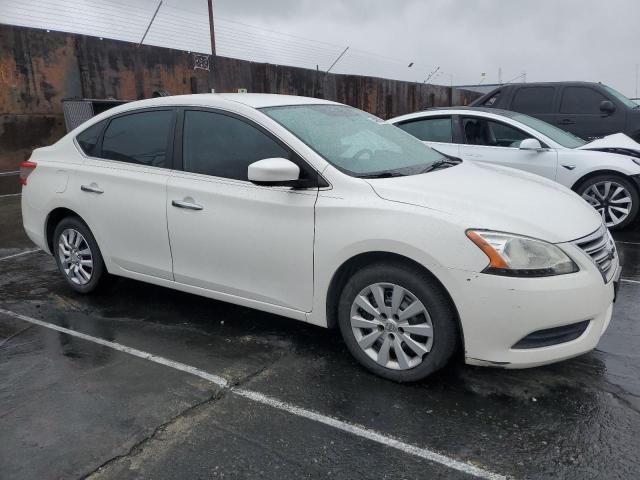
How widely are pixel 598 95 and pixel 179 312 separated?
779 cm

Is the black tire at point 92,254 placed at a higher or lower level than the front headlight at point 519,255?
lower

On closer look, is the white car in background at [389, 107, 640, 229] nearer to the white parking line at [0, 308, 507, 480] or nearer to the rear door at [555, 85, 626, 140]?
the rear door at [555, 85, 626, 140]

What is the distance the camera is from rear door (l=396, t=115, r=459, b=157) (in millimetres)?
7121

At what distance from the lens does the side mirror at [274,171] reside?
10.7 feet

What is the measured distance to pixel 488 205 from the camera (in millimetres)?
3072

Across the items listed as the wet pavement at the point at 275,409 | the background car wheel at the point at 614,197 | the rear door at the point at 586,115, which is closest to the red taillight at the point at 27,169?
the wet pavement at the point at 275,409

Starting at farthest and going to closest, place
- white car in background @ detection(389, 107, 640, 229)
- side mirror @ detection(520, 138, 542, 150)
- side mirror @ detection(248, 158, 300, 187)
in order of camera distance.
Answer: white car in background @ detection(389, 107, 640, 229), side mirror @ detection(520, 138, 542, 150), side mirror @ detection(248, 158, 300, 187)

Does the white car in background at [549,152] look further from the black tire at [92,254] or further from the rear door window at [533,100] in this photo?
the black tire at [92,254]

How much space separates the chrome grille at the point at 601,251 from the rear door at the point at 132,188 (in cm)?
272

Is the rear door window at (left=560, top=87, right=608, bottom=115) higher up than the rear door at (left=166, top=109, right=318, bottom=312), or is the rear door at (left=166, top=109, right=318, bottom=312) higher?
the rear door window at (left=560, top=87, right=608, bottom=115)

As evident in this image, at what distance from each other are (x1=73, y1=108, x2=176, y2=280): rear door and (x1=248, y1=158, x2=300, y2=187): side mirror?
1.01 metres

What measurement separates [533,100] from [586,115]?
2.83 feet

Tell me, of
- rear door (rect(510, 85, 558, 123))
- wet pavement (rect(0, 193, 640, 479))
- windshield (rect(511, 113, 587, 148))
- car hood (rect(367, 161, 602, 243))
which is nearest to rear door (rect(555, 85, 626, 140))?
rear door (rect(510, 85, 558, 123))

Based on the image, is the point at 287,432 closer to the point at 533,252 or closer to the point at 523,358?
the point at 523,358
